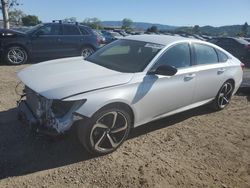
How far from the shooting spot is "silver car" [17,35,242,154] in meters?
3.67

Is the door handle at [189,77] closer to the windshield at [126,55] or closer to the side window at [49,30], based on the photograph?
the windshield at [126,55]

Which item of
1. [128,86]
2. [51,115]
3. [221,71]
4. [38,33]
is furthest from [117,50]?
[38,33]

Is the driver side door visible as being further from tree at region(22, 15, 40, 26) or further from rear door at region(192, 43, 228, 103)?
tree at region(22, 15, 40, 26)

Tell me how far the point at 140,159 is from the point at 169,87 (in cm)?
127

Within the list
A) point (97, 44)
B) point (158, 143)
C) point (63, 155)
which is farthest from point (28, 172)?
point (97, 44)

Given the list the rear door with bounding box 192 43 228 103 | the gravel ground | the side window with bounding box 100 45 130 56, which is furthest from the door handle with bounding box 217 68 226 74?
the side window with bounding box 100 45 130 56

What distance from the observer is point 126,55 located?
4.96 m

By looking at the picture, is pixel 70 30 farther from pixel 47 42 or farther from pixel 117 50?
pixel 117 50

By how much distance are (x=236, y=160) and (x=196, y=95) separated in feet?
4.74

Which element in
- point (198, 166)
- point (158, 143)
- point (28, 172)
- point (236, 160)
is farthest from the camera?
point (158, 143)

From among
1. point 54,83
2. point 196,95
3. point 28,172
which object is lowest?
point 28,172

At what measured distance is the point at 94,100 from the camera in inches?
145

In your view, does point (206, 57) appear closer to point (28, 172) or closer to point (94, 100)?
point (94, 100)

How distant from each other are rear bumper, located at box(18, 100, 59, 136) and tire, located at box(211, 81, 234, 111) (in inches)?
146
